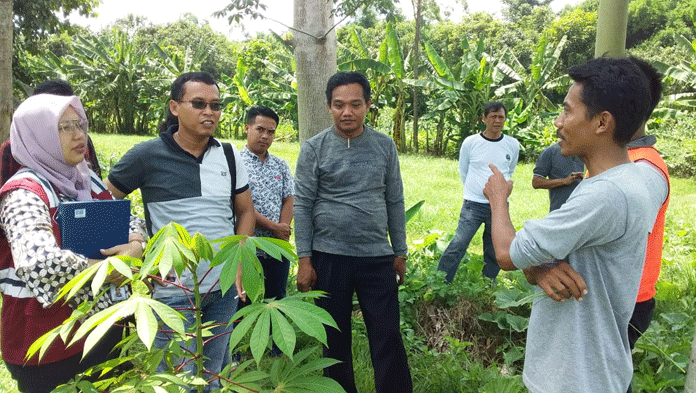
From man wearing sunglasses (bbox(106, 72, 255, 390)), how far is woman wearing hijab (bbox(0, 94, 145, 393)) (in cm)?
50

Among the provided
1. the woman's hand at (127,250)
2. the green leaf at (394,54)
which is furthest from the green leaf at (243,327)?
the green leaf at (394,54)

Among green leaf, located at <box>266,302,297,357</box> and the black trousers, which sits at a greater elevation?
green leaf, located at <box>266,302,297,357</box>

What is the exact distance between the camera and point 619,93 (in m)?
1.48

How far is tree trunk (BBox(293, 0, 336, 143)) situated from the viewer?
364 cm

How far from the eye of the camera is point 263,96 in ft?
50.9

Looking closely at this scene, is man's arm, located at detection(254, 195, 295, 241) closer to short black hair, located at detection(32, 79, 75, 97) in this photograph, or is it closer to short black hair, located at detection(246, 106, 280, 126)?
short black hair, located at detection(246, 106, 280, 126)

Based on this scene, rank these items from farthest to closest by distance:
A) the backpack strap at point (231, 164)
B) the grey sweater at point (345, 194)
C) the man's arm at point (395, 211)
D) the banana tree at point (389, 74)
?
the banana tree at point (389, 74)
the man's arm at point (395, 211)
the grey sweater at point (345, 194)
the backpack strap at point (231, 164)

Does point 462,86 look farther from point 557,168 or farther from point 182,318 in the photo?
point 182,318

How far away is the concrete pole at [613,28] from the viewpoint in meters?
2.68

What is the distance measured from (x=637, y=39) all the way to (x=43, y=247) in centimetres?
2614

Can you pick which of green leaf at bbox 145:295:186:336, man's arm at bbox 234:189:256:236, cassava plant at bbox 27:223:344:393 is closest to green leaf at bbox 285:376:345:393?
cassava plant at bbox 27:223:344:393

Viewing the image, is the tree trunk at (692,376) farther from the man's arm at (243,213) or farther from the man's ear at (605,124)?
the man's arm at (243,213)

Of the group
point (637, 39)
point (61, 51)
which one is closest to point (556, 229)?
point (637, 39)

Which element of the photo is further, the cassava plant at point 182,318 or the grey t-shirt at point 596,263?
the grey t-shirt at point 596,263
